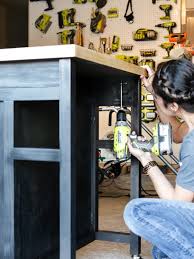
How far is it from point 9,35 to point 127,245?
5.90m

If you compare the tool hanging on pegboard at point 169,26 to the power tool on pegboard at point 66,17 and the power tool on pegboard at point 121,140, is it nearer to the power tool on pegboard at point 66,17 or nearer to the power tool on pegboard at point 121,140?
the power tool on pegboard at point 66,17

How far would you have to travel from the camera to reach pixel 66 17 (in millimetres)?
4859

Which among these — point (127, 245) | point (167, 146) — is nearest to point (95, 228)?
point (127, 245)

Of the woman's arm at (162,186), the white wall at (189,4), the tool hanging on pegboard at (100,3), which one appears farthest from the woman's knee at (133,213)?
the white wall at (189,4)

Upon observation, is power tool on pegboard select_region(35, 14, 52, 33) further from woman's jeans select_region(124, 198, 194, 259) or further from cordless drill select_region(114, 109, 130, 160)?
woman's jeans select_region(124, 198, 194, 259)

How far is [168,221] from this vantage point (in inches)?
49.6

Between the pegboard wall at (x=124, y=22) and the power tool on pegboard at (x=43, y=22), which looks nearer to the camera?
the pegboard wall at (x=124, y=22)

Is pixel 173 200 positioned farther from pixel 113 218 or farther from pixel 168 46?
pixel 168 46

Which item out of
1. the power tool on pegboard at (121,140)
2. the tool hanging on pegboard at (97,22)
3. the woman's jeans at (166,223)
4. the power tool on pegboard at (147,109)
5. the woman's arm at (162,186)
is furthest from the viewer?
the tool hanging on pegboard at (97,22)

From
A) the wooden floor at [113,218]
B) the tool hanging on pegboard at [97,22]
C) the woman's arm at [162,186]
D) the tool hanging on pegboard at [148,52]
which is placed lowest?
the wooden floor at [113,218]

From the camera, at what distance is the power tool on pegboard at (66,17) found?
4824 mm

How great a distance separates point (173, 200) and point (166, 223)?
0.12 metres

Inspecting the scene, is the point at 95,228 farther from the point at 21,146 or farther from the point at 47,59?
the point at 47,59

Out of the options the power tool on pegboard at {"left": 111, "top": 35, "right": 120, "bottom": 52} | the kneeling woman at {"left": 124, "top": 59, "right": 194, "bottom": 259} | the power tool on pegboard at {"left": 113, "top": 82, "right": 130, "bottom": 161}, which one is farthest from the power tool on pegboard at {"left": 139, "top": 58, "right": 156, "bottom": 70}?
the kneeling woman at {"left": 124, "top": 59, "right": 194, "bottom": 259}
